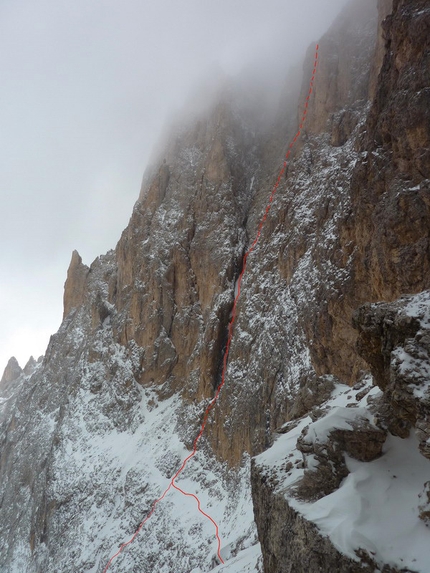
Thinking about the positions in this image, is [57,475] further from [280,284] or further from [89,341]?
[280,284]

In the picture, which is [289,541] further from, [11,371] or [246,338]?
[11,371]

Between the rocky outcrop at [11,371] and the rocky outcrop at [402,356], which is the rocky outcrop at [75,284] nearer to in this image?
the rocky outcrop at [402,356]

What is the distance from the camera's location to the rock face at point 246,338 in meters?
7.80

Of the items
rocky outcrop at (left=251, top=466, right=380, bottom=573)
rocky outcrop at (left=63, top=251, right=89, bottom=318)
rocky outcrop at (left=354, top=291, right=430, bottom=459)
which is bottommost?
rocky outcrop at (left=251, top=466, right=380, bottom=573)

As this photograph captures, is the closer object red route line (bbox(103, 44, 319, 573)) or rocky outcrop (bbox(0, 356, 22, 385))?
red route line (bbox(103, 44, 319, 573))

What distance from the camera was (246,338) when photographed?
2386 centimetres

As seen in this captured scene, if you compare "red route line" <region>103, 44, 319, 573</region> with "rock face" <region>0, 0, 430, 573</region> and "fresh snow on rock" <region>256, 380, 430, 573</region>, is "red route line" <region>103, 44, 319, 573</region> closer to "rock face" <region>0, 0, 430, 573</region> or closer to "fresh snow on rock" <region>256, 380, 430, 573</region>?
"rock face" <region>0, 0, 430, 573</region>

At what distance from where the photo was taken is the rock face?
25.6 ft

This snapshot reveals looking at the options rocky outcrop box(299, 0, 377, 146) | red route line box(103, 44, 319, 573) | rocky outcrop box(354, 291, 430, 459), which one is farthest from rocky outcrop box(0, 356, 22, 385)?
rocky outcrop box(354, 291, 430, 459)

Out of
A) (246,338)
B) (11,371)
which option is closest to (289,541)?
(246,338)

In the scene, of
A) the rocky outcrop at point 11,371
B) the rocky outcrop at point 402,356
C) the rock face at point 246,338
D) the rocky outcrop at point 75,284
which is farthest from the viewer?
the rocky outcrop at point 11,371

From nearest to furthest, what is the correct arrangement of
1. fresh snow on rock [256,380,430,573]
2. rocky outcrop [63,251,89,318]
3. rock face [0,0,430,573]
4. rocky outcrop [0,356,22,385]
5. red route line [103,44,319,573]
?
fresh snow on rock [256,380,430,573]
rock face [0,0,430,573]
red route line [103,44,319,573]
rocky outcrop [63,251,89,318]
rocky outcrop [0,356,22,385]

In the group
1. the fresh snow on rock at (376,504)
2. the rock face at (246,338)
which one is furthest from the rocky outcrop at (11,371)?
the fresh snow on rock at (376,504)

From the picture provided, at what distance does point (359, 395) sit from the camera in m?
11.1
